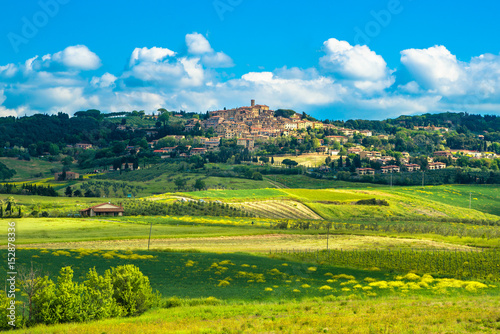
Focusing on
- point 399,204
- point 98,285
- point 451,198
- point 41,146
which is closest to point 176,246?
point 98,285

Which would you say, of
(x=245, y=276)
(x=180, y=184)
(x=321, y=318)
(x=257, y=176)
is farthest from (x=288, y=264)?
(x=257, y=176)

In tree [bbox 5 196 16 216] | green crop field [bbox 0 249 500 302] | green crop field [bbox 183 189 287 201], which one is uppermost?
green crop field [bbox 183 189 287 201]

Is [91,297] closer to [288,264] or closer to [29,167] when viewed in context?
[288,264]

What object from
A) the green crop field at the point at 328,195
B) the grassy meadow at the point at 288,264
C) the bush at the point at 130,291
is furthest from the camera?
the green crop field at the point at 328,195

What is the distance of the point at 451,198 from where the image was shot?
4021 inches

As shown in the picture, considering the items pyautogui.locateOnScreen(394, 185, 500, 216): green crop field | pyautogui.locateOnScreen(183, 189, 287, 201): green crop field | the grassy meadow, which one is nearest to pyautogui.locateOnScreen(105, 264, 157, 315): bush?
the grassy meadow

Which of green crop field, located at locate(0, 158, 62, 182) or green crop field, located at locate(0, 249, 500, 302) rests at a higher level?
green crop field, located at locate(0, 158, 62, 182)

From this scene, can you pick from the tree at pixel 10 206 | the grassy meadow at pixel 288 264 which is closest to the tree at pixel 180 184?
the grassy meadow at pixel 288 264

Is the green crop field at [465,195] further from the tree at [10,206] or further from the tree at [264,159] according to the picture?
the tree at [10,206]

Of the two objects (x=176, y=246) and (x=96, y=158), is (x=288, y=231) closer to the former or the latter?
(x=176, y=246)

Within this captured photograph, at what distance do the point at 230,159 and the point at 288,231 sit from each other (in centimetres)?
9572

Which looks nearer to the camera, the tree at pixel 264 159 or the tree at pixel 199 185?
the tree at pixel 199 185

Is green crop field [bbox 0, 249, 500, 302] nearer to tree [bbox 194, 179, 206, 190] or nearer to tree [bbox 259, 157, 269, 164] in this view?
tree [bbox 194, 179, 206, 190]

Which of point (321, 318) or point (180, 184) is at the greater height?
point (180, 184)
